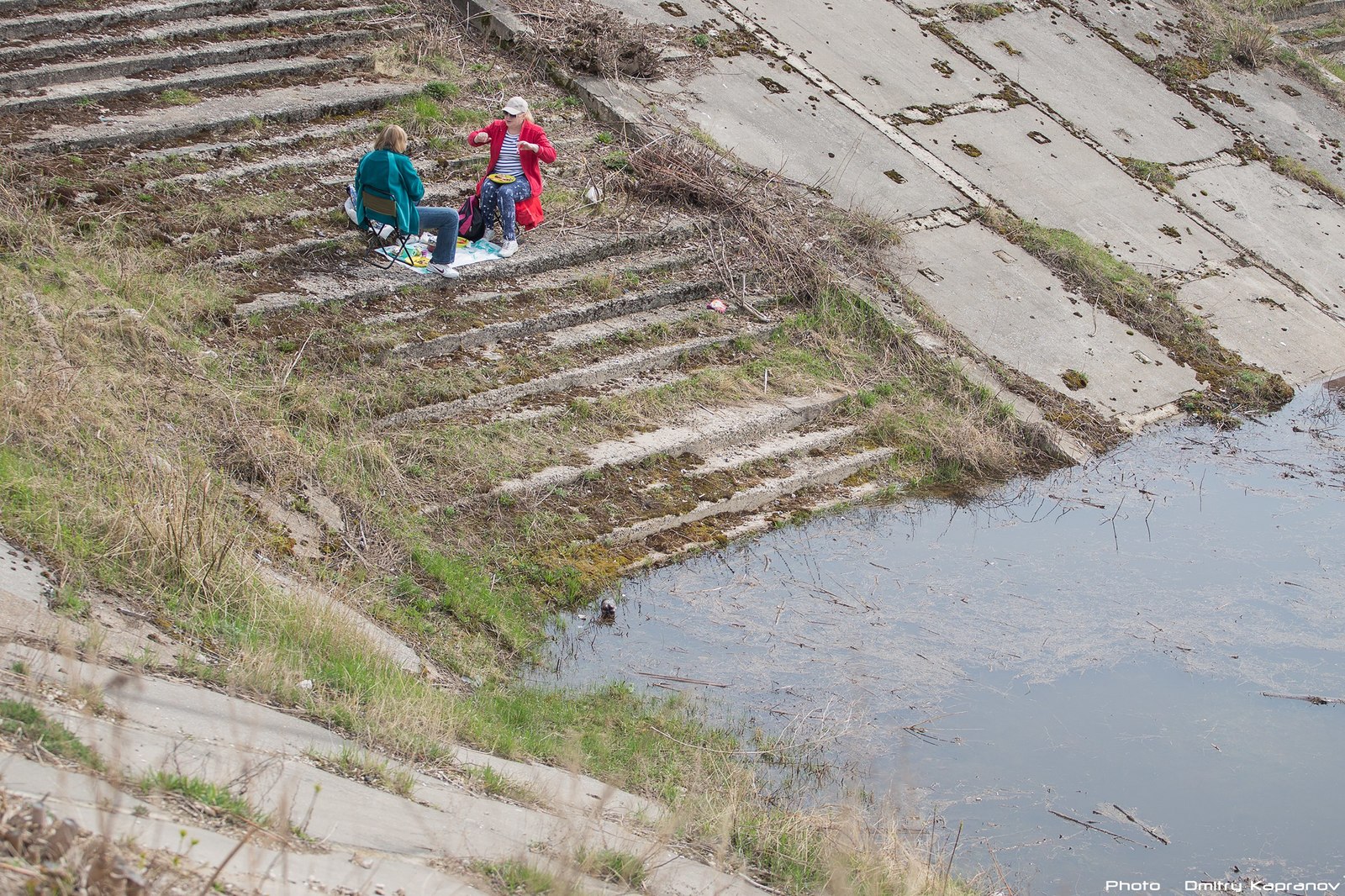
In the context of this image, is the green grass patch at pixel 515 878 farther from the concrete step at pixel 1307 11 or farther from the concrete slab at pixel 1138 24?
the concrete step at pixel 1307 11

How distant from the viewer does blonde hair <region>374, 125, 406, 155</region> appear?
7926mm

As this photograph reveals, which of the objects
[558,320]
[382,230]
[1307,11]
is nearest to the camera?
[382,230]

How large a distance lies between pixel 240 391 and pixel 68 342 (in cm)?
89

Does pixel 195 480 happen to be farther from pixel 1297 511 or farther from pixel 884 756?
pixel 1297 511

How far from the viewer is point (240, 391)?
671 cm

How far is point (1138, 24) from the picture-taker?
13938mm

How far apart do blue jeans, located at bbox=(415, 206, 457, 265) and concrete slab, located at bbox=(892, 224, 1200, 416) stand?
3745 millimetres

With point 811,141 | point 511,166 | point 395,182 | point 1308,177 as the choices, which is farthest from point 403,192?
point 1308,177

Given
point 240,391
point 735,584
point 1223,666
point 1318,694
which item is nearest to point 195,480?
point 240,391

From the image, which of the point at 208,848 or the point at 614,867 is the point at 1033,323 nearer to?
the point at 614,867

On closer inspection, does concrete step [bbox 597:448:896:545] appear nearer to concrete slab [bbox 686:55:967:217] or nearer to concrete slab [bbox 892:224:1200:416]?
concrete slab [bbox 892:224:1200:416]

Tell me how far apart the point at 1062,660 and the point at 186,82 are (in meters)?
7.73

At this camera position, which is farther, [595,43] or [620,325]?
[595,43]

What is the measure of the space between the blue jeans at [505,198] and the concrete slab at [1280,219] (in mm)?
6677
